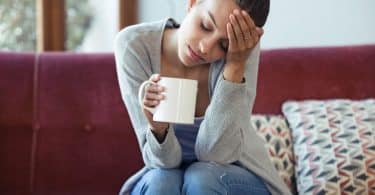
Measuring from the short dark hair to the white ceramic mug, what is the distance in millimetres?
216

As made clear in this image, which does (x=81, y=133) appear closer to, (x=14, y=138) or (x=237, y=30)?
(x=14, y=138)

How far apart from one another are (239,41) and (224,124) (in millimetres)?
202

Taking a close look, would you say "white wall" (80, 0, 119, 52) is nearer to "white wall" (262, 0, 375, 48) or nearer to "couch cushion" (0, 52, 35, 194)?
"couch cushion" (0, 52, 35, 194)

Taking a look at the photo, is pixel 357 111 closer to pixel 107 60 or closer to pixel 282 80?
pixel 282 80

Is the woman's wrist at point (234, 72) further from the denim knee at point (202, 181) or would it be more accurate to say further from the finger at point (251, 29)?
the denim knee at point (202, 181)

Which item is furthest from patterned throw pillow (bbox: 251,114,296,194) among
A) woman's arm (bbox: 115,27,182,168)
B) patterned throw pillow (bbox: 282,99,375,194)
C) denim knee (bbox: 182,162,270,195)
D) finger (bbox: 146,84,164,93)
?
finger (bbox: 146,84,164,93)

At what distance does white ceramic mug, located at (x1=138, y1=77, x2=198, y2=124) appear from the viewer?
1070mm

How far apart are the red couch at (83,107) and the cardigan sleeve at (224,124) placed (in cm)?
62

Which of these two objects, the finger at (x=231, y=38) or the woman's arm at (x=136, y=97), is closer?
the finger at (x=231, y=38)

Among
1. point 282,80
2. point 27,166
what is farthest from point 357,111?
point 27,166

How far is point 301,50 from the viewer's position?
194cm

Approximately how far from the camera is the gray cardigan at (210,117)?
1.27 m

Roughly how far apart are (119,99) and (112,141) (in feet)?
0.46

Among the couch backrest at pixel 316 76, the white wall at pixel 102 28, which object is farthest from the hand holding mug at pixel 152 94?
the white wall at pixel 102 28
